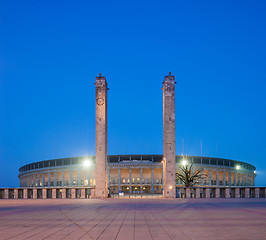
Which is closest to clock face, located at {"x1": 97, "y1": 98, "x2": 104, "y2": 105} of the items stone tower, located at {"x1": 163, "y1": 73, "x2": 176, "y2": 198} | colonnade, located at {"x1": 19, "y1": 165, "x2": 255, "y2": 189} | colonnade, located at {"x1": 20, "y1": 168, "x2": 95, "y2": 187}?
stone tower, located at {"x1": 163, "y1": 73, "x2": 176, "y2": 198}

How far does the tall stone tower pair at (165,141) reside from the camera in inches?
1644

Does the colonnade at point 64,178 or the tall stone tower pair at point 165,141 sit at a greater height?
the tall stone tower pair at point 165,141

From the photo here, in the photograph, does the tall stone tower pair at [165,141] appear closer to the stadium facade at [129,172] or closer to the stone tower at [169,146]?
the stone tower at [169,146]

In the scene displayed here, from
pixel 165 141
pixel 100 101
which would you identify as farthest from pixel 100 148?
pixel 165 141

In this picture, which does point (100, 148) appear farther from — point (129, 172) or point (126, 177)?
point (126, 177)

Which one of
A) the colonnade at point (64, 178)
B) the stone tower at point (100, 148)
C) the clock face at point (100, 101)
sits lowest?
the colonnade at point (64, 178)

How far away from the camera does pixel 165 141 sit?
138 feet

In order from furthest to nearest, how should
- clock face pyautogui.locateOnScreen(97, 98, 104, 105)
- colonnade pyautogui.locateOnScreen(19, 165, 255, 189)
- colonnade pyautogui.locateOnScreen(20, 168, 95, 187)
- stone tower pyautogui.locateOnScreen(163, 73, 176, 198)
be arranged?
colonnade pyautogui.locateOnScreen(20, 168, 95, 187) → colonnade pyautogui.locateOnScreen(19, 165, 255, 189) → clock face pyautogui.locateOnScreen(97, 98, 104, 105) → stone tower pyautogui.locateOnScreen(163, 73, 176, 198)

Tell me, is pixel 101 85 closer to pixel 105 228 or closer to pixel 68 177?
pixel 105 228

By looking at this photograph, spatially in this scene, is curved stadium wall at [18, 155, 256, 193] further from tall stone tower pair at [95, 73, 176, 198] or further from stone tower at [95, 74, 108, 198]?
tall stone tower pair at [95, 73, 176, 198]

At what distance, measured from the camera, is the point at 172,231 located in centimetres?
1155

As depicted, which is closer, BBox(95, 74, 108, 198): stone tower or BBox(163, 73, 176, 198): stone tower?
BBox(163, 73, 176, 198): stone tower

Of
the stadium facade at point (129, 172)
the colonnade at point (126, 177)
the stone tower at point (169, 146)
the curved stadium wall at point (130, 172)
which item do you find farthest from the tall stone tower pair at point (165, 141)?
the curved stadium wall at point (130, 172)

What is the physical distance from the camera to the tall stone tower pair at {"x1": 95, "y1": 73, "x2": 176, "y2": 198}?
4175 centimetres
